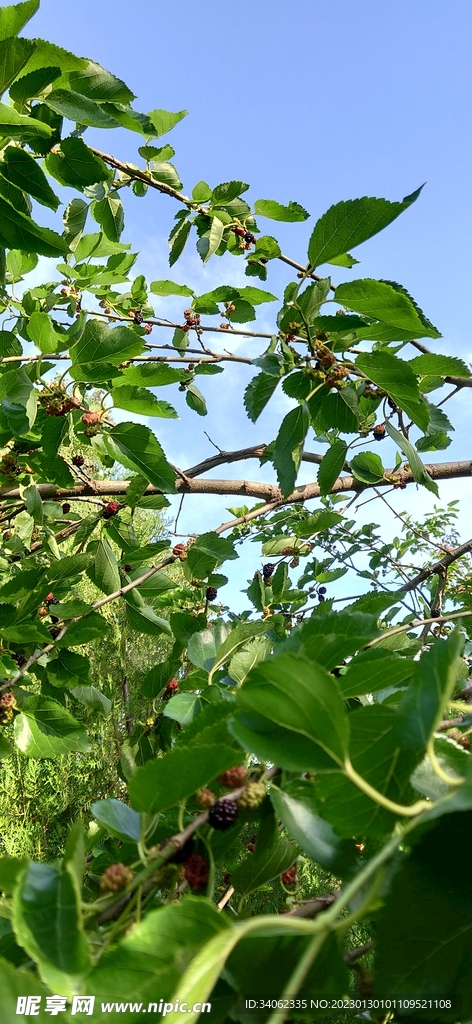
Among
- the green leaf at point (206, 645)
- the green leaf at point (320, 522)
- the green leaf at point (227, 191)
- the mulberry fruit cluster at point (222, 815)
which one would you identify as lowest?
the mulberry fruit cluster at point (222, 815)

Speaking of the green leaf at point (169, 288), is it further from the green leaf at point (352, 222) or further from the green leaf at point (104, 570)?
the green leaf at point (352, 222)

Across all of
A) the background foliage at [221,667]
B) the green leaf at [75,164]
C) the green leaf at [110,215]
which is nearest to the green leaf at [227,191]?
the background foliage at [221,667]

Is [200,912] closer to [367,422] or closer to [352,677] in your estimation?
[352,677]

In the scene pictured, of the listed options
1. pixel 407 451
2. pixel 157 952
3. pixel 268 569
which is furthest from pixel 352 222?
pixel 268 569

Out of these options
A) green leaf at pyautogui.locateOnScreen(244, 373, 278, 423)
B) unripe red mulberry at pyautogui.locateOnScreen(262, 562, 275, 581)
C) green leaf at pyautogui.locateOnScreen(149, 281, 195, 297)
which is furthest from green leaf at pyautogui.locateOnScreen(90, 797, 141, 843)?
unripe red mulberry at pyautogui.locateOnScreen(262, 562, 275, 581)

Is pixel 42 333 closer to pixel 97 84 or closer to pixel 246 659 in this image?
pixel 97 84

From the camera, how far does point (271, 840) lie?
0.53m

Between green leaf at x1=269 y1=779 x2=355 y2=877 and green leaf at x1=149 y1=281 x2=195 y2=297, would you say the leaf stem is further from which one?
green leaf at x1=149 y1=281 x2=195 y2=297

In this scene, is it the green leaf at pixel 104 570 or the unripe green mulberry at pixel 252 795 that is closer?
the unripe green mulberry at pixel 252 795

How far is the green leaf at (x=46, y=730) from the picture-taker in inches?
42.3

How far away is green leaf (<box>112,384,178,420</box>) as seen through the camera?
1099 millimetres

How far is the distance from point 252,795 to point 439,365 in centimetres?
84

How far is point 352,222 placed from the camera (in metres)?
0.85

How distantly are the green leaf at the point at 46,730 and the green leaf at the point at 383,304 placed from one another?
32.7 inches
